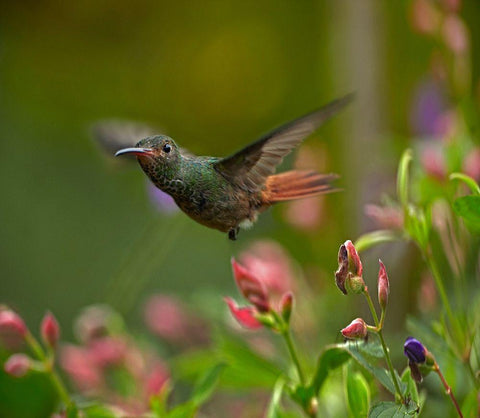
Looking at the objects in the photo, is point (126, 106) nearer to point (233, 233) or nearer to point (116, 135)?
point (116, 135)

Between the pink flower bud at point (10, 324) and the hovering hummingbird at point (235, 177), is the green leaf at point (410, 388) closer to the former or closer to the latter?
the hovering hummingbird at point (235, 177)

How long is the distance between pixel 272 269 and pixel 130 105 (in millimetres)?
1712

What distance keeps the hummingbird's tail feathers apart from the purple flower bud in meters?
0.16

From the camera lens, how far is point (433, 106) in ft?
3.24

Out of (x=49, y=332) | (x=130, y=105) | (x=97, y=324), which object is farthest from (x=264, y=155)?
(x=130, y=105)

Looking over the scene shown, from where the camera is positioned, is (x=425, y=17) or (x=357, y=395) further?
(x=425, y=17)

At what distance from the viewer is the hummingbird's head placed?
50 centimetres

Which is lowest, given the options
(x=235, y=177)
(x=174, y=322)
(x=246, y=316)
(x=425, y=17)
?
(x=174, y=322)

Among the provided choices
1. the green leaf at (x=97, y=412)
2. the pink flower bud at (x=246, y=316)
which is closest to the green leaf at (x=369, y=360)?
the pink flower bud at (x=246, y=316)

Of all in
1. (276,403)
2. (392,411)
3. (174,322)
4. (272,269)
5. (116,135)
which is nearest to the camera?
(392,411)

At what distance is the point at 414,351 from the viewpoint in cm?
45

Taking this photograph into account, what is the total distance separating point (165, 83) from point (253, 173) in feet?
6.46

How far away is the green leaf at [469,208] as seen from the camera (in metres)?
0.47

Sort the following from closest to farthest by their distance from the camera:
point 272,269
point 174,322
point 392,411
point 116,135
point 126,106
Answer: point 392,411, point 116,135, point 272,269, point 174,322, point 126,106
